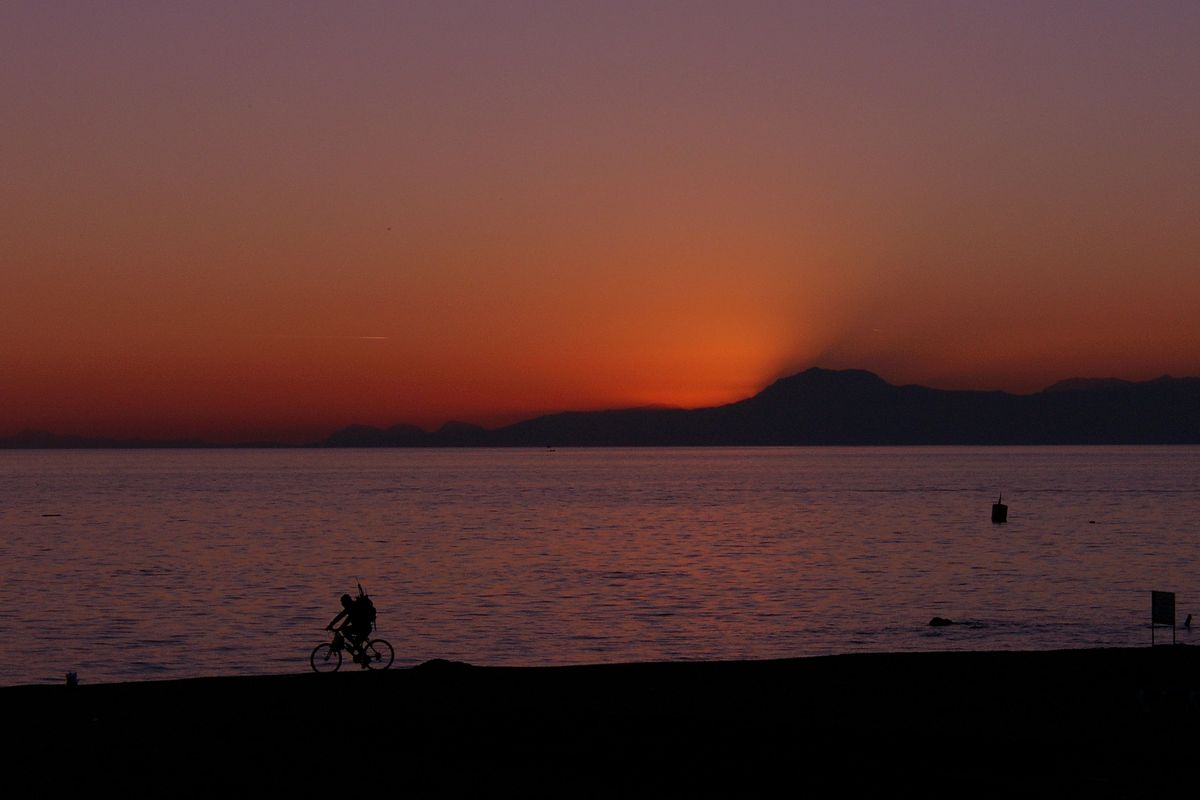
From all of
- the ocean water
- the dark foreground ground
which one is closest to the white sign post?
the dark foreground ground

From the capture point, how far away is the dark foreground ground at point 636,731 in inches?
695

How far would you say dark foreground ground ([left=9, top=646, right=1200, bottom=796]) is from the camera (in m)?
17.6

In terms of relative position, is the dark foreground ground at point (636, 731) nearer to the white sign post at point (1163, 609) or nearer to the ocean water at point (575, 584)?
the white sign post at point (1163, 609)

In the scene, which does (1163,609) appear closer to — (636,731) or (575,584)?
(636,731)

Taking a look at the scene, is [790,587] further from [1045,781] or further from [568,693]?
[1045,781]

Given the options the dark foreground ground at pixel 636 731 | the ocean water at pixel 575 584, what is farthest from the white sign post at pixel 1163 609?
the ocean water at pixel 575 584

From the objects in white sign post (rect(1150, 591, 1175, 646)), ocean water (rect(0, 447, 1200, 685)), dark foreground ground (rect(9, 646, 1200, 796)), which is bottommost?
ocean water (rect(0, 447, 1200, 685))

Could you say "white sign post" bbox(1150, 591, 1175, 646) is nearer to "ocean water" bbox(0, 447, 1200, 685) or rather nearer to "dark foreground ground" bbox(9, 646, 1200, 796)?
"dark foreground ground" bbox(9, 646, 1200, 796)

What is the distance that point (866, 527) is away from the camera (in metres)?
121

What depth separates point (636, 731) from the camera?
21.2 metres

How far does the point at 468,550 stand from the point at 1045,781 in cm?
7903

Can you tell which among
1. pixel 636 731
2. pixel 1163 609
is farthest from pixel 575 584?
pixel 636 731

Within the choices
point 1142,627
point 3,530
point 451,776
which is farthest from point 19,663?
point 3,530

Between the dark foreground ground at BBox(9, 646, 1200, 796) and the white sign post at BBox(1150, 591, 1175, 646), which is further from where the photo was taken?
the white sign post at BBox(1150, 591, 1175, 646)
